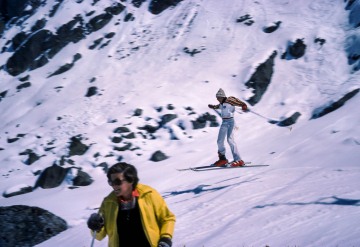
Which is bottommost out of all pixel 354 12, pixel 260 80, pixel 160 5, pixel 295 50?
pixel 260 80

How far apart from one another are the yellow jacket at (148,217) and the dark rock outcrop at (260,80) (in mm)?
15143

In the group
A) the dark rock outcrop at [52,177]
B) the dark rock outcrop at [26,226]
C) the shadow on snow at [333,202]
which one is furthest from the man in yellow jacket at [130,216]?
the dark rock outcrop at [52,177]

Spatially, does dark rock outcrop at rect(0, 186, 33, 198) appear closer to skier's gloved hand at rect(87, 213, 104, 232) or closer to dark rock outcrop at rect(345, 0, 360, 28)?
skier's gloved hand at rect(87, 213, 104, 232)

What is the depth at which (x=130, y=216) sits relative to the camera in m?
3.04

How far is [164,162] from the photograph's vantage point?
46.2ft

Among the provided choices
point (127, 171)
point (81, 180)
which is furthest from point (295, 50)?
point (127, 171)

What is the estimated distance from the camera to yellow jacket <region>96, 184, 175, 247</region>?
9.90 feet

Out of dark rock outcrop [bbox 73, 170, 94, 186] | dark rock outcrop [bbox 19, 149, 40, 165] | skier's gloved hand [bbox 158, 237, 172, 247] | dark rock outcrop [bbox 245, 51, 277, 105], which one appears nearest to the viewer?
skier's gloved hand [bbox 158, 237, 172, 247]

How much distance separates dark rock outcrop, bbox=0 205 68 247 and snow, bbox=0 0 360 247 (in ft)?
1.56

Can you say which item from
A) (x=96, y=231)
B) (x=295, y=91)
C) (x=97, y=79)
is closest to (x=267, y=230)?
(x=96, y=231)

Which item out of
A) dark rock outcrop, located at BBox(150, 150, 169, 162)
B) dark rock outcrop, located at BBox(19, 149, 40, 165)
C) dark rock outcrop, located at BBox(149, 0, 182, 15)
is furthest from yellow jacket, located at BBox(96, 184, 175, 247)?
dark rock outcrop, located at BBox(149, 0, 182, 15)

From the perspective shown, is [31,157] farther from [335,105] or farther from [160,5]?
[160,5]

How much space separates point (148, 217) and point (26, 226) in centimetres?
688

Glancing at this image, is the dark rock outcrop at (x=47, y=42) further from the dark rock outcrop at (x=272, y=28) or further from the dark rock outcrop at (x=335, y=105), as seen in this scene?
the dark rock outcrop at (x=335, y=105)
